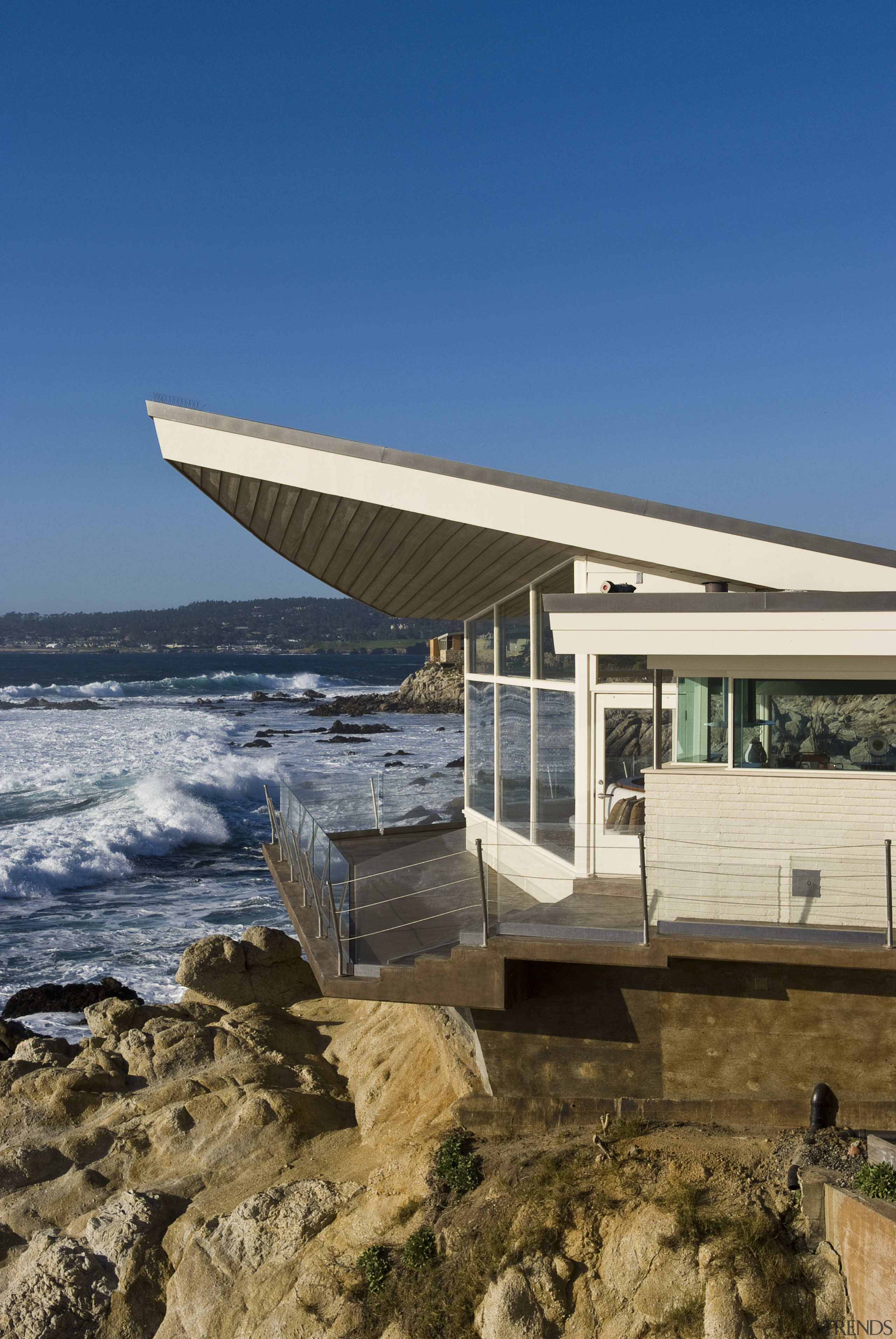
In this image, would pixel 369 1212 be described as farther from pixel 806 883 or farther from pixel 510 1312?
pixel 806 883

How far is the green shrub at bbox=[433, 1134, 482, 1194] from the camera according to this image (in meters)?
8.46

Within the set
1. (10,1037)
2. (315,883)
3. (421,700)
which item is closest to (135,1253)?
(315,883)

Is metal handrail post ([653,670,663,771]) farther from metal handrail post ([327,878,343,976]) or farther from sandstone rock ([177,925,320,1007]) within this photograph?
sandstone rock ([177,925,320,1007])

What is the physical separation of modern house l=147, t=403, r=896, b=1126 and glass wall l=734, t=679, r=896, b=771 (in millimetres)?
21

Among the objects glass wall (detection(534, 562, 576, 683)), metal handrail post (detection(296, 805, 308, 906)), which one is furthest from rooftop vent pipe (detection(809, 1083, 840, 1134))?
metal handrail post (detection(296, 805, 308, 906))

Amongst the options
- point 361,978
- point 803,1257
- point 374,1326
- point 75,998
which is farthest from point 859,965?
point 75,998

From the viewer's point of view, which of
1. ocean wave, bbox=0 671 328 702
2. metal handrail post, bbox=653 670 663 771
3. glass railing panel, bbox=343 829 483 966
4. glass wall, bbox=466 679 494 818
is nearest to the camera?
glass railing panel, bbox=343 829 483 966

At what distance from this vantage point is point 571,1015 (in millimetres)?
8758

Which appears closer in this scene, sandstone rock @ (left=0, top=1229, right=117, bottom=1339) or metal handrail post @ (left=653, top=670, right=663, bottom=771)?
sandstone rock @ (left=0, top=1229, right=117, bottom=1339)

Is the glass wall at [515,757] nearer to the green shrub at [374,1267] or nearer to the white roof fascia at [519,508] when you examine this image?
the white roof fascia at [519,508]

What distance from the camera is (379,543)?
38.2 ft

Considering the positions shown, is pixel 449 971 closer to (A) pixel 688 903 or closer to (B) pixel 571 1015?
(B) pixel 571 1015

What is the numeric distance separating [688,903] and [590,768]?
255 cm

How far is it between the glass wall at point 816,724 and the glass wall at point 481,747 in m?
5.27
